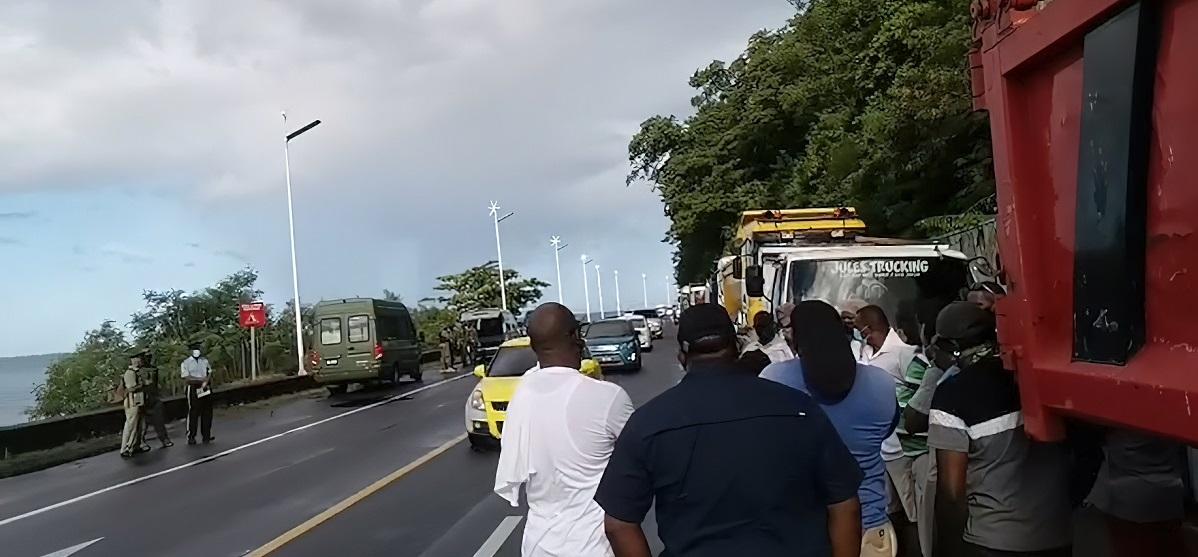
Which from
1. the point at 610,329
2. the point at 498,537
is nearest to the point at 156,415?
the point at 498,537

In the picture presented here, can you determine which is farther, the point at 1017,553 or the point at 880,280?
the point at 880,280

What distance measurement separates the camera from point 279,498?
11.4m

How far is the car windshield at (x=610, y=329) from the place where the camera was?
92.6ft

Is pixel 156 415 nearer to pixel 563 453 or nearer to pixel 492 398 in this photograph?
pixel 492 398

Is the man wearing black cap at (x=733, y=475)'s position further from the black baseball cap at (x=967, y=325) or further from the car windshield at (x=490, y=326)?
the car windshield at (x=490, y=326)

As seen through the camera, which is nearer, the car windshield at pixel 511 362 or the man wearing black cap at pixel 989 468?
the man wearing black cap at pixel 989 468

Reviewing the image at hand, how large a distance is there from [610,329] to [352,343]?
713cm

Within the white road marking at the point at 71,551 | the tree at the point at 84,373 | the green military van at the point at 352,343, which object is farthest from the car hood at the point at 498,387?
the tree at the point at 84,373

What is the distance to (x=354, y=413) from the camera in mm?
22203

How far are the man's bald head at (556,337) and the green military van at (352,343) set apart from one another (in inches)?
998

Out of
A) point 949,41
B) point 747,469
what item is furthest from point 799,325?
point 949,41

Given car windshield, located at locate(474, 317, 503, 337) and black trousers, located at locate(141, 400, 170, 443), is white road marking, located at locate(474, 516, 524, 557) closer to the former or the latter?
black trousers, located at locate(141, 400, 170, 443)

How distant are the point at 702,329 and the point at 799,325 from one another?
4.11ft

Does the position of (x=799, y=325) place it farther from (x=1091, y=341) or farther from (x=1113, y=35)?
(x=1113, y=35)
